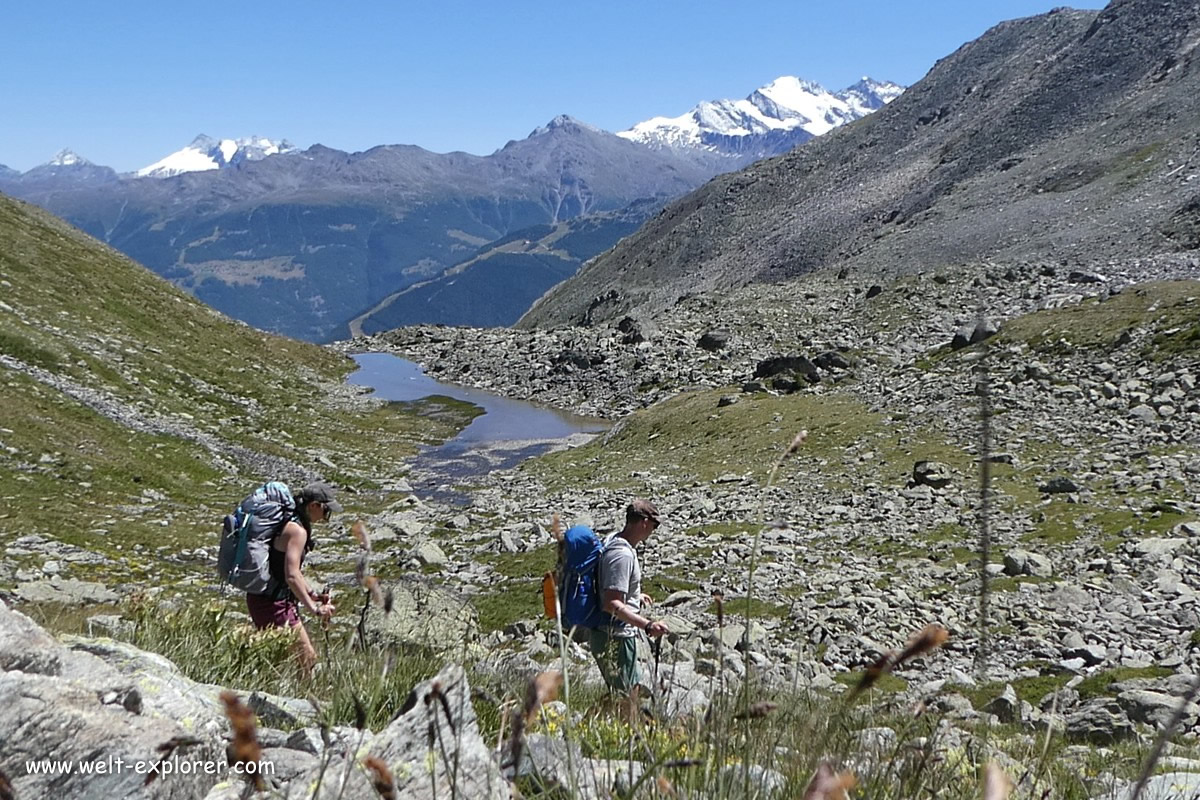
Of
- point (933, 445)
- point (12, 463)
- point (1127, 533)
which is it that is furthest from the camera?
point (933, 445)

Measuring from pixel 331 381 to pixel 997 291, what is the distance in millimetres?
52293

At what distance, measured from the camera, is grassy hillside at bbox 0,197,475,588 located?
23438 mm

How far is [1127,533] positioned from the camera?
17.2m

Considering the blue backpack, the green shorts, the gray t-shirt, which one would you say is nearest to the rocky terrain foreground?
the green shorts

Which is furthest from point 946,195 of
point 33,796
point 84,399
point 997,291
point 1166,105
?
point 33,796

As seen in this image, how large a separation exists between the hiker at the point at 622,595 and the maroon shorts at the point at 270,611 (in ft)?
11.2

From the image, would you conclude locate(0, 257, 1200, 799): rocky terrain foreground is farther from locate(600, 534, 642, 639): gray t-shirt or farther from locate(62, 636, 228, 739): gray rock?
locate(600, 534, 642, 639): gray t-shirt

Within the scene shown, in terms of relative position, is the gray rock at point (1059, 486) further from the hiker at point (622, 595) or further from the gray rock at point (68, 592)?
the gray rock at point (68, 592)

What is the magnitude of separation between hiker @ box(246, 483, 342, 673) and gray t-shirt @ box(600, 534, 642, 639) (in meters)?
3.04

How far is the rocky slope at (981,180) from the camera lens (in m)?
63.6

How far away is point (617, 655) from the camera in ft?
24.5

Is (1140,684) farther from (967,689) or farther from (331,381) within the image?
(331,381)

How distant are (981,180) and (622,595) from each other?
9507 centimetres

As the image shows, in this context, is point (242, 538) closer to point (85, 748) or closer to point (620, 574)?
point (620, 574)
